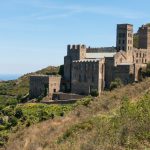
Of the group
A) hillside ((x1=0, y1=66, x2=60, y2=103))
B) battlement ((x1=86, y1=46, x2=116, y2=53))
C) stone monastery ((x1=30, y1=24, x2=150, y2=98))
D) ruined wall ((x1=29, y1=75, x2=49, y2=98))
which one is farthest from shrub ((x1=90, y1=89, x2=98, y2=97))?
hillside ((x1=0, y1=66, x2=60, y2=103))

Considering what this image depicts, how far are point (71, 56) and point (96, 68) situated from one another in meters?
6.48

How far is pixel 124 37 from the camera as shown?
6900cm

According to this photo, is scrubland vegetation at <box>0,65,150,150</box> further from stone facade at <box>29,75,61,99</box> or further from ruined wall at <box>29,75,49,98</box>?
ruined wall at <box>29,75,49,98</box>

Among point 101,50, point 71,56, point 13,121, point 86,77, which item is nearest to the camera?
point 13,121

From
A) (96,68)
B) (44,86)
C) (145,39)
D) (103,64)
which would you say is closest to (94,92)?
(96,68)

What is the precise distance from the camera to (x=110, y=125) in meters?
19.5

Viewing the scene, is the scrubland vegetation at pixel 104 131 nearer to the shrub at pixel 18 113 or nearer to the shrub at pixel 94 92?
the shrub at pixel 94 92

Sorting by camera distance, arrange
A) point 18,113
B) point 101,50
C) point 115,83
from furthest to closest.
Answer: point 101,50
point 115,83
point 18,113

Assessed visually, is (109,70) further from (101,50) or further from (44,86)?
(44,86)

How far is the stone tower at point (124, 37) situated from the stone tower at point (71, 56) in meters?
5.69

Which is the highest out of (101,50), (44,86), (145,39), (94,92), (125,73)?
(145,39)

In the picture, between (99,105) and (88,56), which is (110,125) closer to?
(99,105)

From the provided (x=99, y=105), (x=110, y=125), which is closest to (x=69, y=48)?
(x=99, y=105)

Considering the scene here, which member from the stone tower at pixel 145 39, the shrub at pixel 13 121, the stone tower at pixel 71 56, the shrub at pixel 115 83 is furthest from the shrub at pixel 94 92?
the stone tower at pixel 145 39
